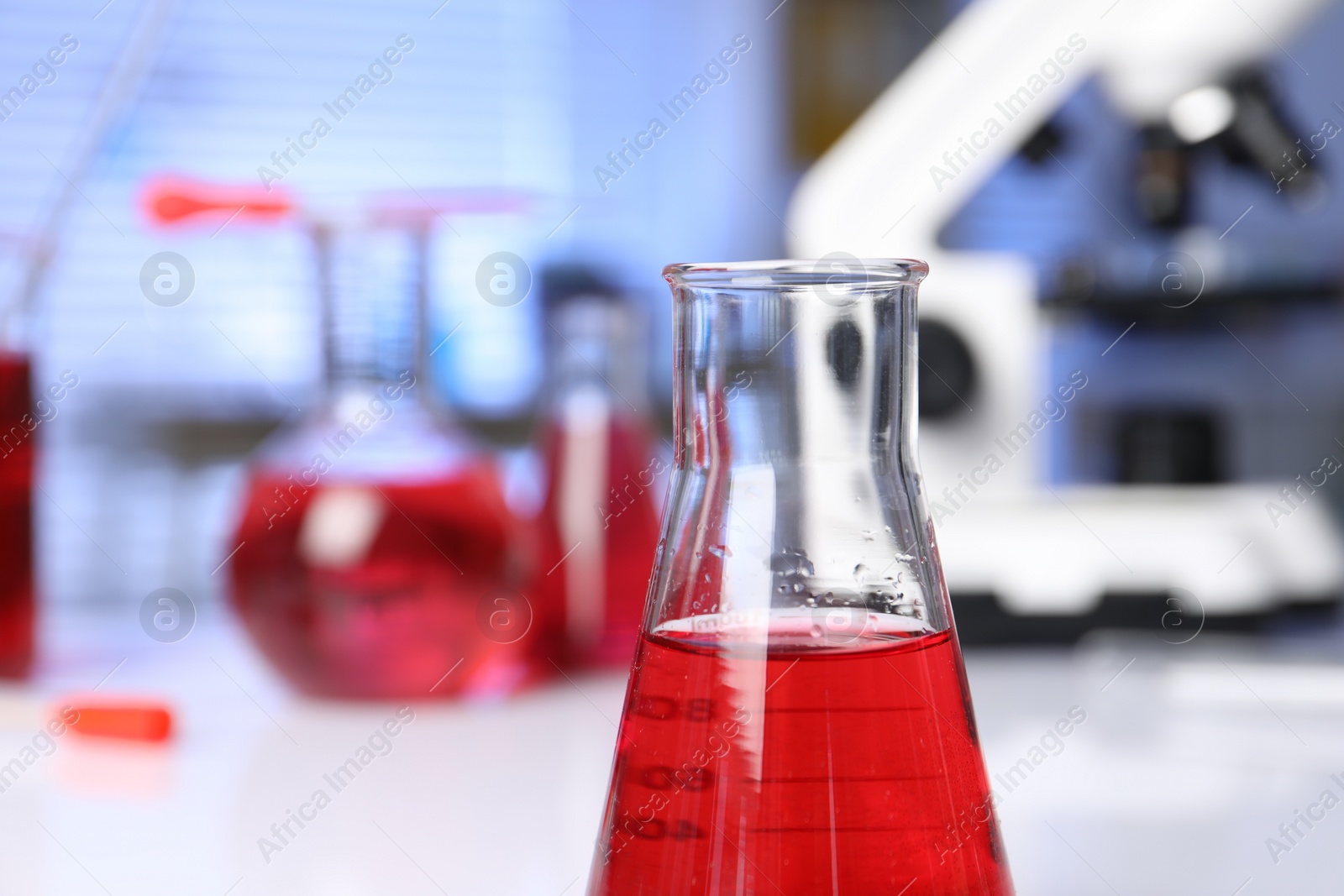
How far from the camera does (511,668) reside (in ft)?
2.97

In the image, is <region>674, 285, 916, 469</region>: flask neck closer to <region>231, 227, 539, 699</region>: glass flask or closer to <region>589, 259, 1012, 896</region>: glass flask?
<region>589, 259, 1012, 896</region>: glass flask

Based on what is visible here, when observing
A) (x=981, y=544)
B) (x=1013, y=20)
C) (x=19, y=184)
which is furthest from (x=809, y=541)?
(x=19, y=184)

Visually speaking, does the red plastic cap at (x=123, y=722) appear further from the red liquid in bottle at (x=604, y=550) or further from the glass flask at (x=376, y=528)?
the red liquid in bottle at (x=604, y=550)

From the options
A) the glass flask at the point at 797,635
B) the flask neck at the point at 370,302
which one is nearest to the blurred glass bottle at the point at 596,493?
the flask neck at the point at 370,302

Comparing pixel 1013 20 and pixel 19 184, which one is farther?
pixel 19 184

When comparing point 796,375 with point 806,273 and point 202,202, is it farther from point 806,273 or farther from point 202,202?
point 202,202

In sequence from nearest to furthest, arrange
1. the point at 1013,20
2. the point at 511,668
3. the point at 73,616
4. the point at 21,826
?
the point at 21,826 → the point at 511,668 → the point at 1013,20 → the point at 73,616

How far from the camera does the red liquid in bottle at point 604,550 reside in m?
0.92

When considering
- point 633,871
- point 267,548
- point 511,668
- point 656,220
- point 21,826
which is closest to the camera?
point 633,871

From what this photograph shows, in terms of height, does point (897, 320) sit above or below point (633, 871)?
above

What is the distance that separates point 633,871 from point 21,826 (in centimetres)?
43

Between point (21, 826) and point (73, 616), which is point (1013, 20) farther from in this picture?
point (73, 616)

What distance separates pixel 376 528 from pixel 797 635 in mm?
486

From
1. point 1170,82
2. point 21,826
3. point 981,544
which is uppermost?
→ point 1170,82
